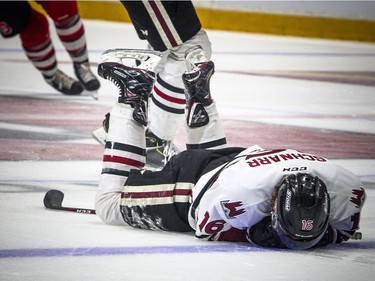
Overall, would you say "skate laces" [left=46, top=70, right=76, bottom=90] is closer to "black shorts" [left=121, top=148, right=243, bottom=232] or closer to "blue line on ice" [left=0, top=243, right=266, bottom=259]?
"black shorts" [left=121, top=148, right=243, bottom=232]

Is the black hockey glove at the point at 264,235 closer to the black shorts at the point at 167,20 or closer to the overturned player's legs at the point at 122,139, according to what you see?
the overturned player's legs at the point at 122,139

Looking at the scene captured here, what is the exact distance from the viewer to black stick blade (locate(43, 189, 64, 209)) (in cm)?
356

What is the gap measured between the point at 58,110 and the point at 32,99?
1.46 feet

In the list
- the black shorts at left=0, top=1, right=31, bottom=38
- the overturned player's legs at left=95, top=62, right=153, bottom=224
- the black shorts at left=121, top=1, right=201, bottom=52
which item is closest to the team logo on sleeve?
the overturned player's legs at left=95, top=62, right=153, bottom=224

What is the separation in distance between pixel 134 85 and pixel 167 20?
2.12ft

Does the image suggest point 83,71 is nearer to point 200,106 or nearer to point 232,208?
point 200,106

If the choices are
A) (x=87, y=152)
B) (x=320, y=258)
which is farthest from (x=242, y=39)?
(x=320, y=258)

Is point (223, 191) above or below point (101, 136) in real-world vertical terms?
below

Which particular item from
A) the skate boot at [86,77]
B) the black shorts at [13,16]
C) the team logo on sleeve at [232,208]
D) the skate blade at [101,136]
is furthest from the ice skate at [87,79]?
the team logo on sleeve at [232,208]

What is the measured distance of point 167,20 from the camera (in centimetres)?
405

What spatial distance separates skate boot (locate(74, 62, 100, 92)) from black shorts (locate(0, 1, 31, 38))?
41 cm

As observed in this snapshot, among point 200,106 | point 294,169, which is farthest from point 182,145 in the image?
point 294,169

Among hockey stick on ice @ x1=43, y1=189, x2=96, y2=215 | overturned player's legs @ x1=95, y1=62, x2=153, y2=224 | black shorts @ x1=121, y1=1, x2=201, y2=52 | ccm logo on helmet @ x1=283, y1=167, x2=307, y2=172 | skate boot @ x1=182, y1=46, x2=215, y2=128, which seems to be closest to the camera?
ccm logo on helmet @ x1=283, y1=167, x2=307, y2=172

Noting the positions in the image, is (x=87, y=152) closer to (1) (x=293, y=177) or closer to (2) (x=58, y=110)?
(2) (x=58, y=110)
